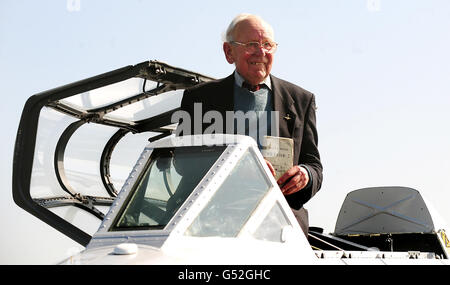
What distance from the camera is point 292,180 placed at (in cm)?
520

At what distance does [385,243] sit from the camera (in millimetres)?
8047

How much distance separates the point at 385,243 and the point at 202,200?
4151mm

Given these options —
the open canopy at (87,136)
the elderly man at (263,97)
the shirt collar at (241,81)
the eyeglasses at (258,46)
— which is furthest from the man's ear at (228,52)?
the open canopy at (87,136)

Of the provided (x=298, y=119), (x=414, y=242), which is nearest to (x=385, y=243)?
(x=414, y=242)

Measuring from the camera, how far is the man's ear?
578 centimetres

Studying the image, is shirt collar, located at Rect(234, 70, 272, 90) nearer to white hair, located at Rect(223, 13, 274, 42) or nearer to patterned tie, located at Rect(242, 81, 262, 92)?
patterned tie, located at Rect(242, 81, 262, 92)

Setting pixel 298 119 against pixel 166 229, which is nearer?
pixel 166 229

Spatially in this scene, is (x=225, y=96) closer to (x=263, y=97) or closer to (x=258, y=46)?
(x=263, y=97)

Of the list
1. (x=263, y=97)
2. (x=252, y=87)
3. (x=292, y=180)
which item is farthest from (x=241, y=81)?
(x=292, y=180)

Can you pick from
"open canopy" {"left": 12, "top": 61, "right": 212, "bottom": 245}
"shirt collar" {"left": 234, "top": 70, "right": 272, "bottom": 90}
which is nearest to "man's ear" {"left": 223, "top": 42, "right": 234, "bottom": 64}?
"shirt collar" {"left": 234, "top": 70, "right": 272, "bottom": 90}

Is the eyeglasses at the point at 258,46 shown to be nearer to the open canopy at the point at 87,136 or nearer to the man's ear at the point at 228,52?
the man's ear at the point at 228,52

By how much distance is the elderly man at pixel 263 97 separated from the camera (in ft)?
18.2
